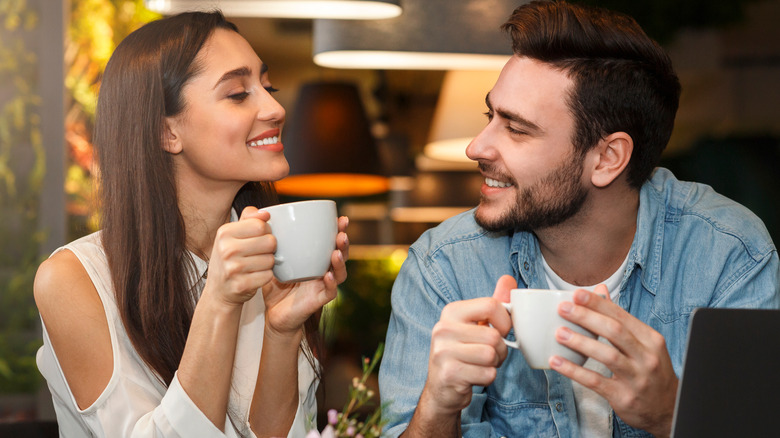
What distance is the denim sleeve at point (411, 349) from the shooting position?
1.40m

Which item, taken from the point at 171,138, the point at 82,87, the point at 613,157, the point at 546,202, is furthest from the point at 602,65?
the point at 82,87

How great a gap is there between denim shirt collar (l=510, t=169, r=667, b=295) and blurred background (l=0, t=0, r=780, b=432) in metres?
0.48

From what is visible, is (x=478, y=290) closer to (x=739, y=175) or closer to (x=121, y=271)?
(x=121, y=271)

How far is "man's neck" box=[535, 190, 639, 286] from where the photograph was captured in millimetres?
1603

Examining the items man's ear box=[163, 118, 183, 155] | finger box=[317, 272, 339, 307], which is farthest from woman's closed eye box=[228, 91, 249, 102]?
finger box=[317, 272, 339, 307]

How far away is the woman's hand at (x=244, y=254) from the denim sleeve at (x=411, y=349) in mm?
374

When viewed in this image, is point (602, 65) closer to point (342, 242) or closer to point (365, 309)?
point (342, 242)

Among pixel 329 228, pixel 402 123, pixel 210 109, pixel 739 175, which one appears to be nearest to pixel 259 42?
pixel 402 123

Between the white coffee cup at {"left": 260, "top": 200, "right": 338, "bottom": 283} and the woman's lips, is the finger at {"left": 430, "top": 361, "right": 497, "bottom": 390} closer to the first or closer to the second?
the white coffee cup at {"left": 260, "top": 200, "right": 338, "bottom": 283}

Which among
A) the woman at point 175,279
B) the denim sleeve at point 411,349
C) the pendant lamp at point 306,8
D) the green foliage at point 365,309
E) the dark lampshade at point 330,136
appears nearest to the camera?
the woman at point 175,279

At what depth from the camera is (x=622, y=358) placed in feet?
3.22

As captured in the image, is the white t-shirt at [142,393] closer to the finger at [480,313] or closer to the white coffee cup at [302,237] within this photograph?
the white coffee cup at [302,237]

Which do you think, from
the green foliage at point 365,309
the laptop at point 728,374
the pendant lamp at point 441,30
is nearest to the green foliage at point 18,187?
the green foliage at point 365,309

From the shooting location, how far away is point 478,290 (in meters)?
1.56
